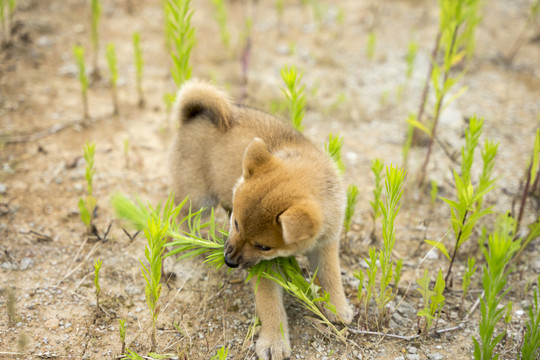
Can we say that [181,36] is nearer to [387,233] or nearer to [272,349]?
[387,233]

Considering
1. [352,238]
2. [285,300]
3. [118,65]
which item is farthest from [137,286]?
[118,65]

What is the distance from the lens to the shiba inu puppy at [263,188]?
255 cm

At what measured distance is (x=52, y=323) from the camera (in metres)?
2.77

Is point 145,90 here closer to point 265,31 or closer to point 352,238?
point 265,31

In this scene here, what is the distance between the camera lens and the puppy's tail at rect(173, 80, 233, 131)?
334 cm

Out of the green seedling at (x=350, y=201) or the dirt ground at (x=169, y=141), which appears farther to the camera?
the green seedling at (x=350, y=201)

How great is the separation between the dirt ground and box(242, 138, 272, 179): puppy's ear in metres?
0.91

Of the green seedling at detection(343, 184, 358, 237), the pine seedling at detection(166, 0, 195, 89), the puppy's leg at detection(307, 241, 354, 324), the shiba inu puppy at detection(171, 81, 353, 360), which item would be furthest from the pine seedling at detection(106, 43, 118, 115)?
the puppy's leg at detection(307, 241, 354, 324)

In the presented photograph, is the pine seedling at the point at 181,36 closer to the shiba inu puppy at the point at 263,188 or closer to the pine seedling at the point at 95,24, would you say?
the shiba inu puppy at the point at 263,188

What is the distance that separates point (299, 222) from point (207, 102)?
1.40m

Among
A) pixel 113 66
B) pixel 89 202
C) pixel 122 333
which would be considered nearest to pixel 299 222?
pixel 122 333

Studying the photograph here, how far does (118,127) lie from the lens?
4.66 metres

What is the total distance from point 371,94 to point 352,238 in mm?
2443

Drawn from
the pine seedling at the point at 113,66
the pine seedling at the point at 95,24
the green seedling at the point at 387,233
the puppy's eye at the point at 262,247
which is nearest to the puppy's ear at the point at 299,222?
the puppy's eye at the point at 262,247
